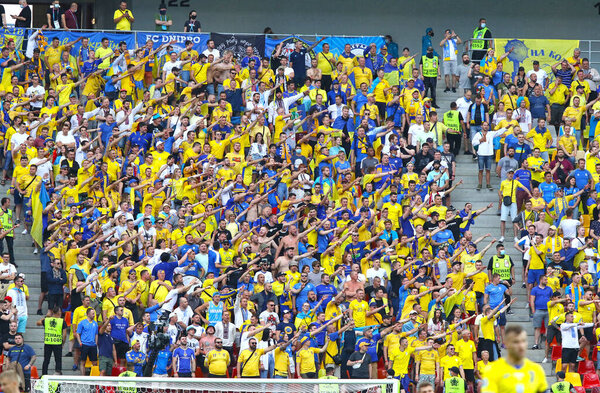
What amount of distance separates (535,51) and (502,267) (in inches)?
353

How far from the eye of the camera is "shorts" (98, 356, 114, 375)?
22.1 metres

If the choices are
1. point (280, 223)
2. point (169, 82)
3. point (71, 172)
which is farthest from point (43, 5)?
point (280, 223)

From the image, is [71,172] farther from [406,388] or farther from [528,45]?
[528,45]

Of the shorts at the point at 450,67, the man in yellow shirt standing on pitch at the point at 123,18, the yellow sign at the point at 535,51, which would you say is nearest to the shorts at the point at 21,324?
the man in yellow shirt standing on pitch at the point at 123,18

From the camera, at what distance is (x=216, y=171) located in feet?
86.3

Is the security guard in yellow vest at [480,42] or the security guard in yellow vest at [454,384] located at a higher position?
the security guard in yellow vest at [480,42]

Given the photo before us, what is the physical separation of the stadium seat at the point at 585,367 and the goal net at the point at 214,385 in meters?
5.70

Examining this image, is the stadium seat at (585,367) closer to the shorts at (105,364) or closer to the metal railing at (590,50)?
the shorts at (105,364)

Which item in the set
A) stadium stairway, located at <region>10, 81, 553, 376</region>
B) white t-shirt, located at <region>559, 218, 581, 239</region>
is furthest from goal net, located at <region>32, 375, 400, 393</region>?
white t-shirt, located at <region>559, 218, 581, 239</region>

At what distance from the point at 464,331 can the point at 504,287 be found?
5.82ft

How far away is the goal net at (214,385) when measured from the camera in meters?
17.6

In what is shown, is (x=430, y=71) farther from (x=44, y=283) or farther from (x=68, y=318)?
(x=68, y=318)

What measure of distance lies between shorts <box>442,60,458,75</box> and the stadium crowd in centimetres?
4

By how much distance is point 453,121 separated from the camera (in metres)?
28.0
